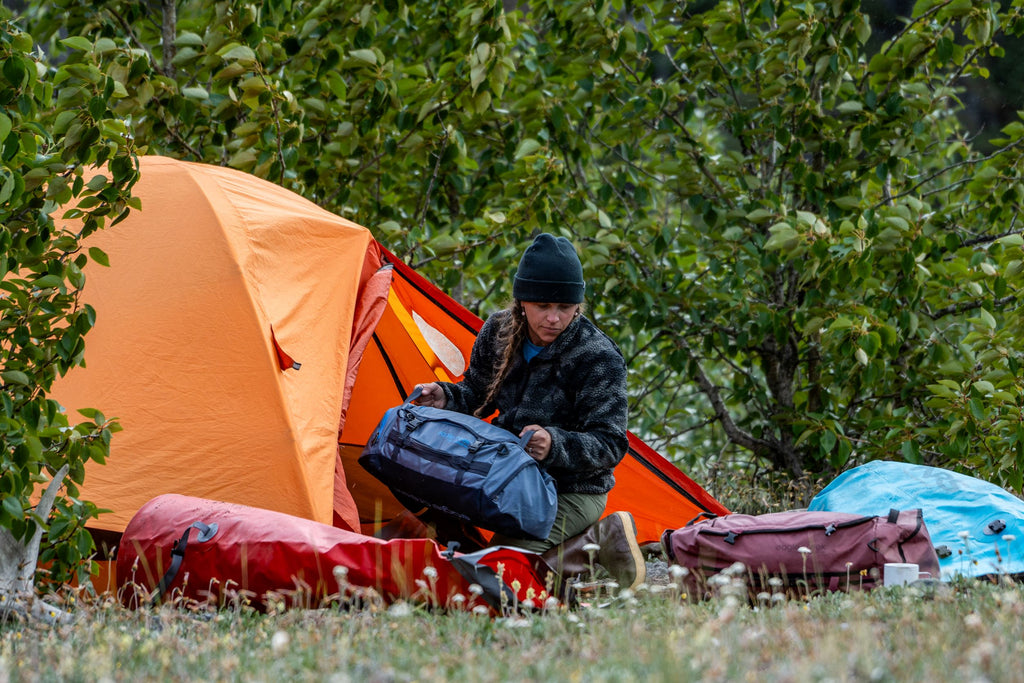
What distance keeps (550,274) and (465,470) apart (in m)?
0.78

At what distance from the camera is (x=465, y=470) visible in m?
3.32

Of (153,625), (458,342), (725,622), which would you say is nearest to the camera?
(725,622)

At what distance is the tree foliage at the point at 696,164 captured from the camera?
4.89 m

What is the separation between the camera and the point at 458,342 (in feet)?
14.8

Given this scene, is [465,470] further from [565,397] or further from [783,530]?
[783,530]

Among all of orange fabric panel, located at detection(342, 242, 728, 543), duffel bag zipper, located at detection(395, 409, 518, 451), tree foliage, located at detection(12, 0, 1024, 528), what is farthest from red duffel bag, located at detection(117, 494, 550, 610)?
tree foliage, located at detection(12, 0, 1024, 528)

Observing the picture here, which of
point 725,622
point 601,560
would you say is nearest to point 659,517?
point 601,560

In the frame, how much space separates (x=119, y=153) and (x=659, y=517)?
2.78m

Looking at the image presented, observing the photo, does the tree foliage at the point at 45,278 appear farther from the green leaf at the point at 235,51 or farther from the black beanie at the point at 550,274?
the green leaf at the point at 235,51

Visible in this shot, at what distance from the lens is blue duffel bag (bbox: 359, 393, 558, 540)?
3.27 meters

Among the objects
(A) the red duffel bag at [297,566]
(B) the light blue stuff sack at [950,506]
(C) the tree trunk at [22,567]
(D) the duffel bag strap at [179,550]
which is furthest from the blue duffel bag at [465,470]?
(B) the light blue stuff sack at [950,506]

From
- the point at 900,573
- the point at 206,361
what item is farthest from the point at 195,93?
the point at 900,573

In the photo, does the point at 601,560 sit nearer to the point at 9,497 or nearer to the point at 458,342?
the point at 458,342

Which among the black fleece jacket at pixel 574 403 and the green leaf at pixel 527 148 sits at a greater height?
the green leaf at pixel 527 148
